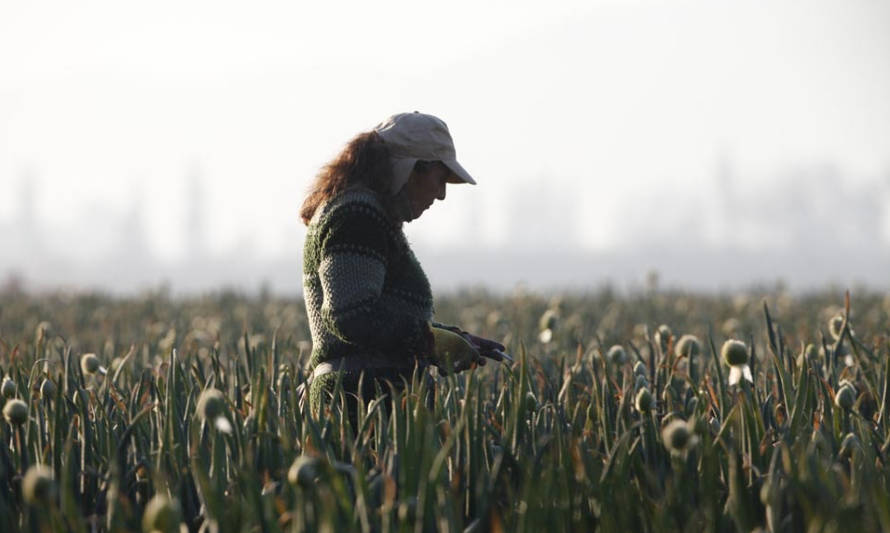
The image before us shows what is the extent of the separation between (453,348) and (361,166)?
54 centimetres

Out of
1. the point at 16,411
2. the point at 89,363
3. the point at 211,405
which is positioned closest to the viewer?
the point at 211,405

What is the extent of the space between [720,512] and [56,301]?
10885 millimetres

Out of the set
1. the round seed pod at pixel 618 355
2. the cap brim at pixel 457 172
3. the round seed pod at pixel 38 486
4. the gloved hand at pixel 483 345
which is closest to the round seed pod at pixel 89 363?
the gloved hand at pixel 483 345

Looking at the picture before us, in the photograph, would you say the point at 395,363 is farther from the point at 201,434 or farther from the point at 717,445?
the point at 717,445

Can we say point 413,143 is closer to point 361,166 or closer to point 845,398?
point 361,166

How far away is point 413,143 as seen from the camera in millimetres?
2957

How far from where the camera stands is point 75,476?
2.44m

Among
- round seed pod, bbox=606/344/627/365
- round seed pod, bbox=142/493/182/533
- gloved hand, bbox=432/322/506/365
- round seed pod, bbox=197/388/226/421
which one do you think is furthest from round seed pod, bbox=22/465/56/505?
round seed pod, bbox=606/344/627/365

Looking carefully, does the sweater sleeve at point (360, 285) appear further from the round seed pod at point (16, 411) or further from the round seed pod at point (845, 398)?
the round seed pod at point (845, 398)

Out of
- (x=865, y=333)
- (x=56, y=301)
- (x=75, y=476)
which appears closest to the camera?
(x=75, y=476)

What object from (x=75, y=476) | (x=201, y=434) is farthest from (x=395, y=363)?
(x=75, y=476)

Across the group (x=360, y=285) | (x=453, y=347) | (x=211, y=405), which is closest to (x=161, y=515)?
(x=211, y=405)

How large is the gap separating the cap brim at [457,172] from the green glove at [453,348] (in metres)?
0.42

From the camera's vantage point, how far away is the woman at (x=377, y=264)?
2.81 m
